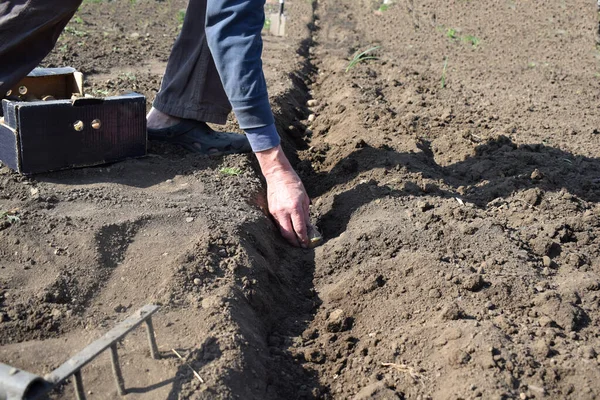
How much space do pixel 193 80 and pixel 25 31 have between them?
0.96m

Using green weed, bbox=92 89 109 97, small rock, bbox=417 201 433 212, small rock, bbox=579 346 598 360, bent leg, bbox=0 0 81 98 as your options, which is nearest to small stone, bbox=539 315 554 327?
small rock, bbox=579 346 598 360

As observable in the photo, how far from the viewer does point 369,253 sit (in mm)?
2918

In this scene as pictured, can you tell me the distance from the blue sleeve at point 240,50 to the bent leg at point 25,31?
0.65 m

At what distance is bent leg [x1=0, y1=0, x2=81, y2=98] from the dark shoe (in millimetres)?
879

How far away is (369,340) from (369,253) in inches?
23.1

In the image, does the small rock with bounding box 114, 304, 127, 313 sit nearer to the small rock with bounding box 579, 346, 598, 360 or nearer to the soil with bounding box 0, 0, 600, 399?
the soil with bounding box 0, 0, 600, 399

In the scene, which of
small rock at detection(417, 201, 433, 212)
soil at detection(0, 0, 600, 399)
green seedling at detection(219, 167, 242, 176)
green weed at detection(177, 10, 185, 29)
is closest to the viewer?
soil at detection(0, 0, 600, 399)

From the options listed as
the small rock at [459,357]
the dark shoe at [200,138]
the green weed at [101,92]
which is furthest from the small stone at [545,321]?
the green weed at [101,92]

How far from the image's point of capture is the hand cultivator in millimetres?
1559

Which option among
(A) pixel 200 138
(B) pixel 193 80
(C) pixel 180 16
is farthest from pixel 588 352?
(C) pixel 180 16

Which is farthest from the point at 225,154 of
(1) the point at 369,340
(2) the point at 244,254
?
(1) the point at 369,340

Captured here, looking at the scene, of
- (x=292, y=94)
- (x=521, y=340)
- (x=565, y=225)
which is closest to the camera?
(x=521, y=340)

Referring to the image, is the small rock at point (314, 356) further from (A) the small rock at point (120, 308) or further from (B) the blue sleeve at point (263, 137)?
(B) the blue sleeve at point (263, 137)

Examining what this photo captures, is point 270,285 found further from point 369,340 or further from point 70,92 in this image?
point 70,92
